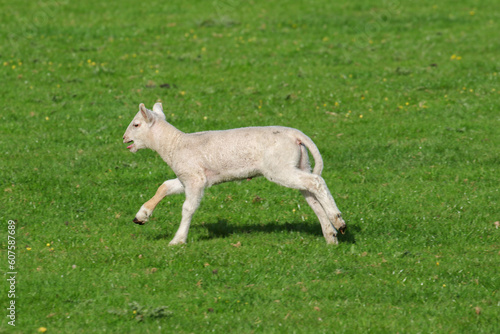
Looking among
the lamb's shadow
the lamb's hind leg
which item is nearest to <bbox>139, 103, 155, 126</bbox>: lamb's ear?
the lamb's shadow

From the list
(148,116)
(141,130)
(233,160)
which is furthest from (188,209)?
(148,116)

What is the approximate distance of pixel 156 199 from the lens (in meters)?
11.5

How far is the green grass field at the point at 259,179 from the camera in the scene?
9.27m

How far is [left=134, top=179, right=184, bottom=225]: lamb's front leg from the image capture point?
1136cm

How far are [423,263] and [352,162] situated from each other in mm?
5589

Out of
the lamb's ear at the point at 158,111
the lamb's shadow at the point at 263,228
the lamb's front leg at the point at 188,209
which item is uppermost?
the lamb's ear at the point at 158,111

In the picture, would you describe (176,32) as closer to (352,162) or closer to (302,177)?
(352,162)

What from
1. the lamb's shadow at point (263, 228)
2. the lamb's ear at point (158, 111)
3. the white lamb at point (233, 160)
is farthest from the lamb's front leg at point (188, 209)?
the lamb's ear at point (158, 111)

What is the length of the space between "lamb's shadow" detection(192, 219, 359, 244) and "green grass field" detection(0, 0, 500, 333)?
0.06m

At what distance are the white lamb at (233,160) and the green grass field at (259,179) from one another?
671 mm

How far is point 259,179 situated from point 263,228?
267cm

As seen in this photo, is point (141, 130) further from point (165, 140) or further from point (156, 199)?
point (156, 199)

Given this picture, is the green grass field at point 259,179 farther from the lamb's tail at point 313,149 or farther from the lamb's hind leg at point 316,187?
the lamb's tail at point 313,149

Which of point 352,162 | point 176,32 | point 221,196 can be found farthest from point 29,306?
point 176,32
